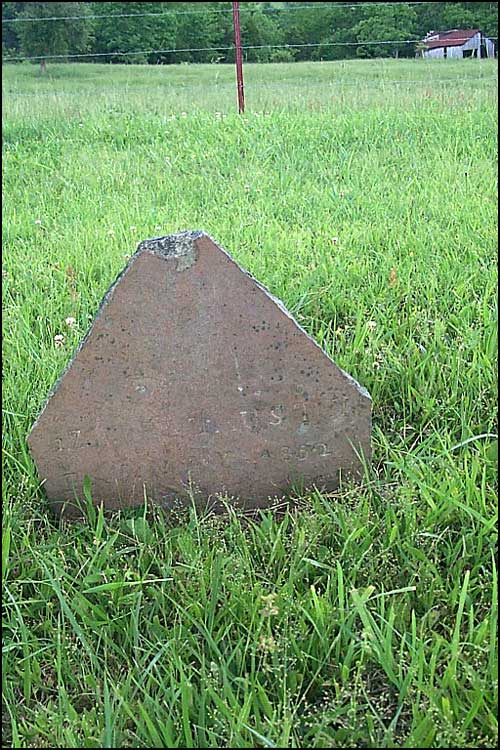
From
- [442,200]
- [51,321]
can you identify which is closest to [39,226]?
[51,321]

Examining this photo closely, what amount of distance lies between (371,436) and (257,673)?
84 centimetres

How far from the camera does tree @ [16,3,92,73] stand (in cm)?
2261

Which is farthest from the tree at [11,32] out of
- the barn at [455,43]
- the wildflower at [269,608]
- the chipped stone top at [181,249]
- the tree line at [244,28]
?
the wildflower at [269,608]

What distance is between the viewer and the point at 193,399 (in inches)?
84.7

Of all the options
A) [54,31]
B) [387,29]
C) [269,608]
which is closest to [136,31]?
[54,31]

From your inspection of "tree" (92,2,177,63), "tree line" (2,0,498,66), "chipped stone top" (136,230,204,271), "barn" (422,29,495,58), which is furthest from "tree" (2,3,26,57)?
"chipped stone top" (136,230,204,271)

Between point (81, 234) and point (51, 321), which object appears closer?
point (51, 321)

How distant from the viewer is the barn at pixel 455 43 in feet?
38.8

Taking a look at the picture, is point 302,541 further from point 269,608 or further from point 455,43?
point 455,43

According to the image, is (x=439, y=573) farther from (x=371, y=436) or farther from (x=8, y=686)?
(x=8, y=686)

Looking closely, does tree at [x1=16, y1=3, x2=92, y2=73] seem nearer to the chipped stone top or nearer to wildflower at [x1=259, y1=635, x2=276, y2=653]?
the chipped stone top

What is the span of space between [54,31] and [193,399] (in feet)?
79.9

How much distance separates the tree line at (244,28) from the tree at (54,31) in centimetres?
3

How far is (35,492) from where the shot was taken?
7.23 ft
